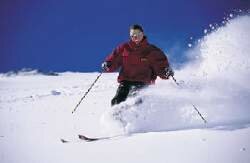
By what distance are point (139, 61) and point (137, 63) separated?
45 mm

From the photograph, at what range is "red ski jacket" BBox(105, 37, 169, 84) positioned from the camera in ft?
23.7

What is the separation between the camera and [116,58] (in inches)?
293

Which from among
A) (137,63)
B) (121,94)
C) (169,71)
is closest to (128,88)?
(121,94)

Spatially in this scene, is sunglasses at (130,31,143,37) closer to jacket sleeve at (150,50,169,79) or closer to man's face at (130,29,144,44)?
man's face at (130,29,144,44)

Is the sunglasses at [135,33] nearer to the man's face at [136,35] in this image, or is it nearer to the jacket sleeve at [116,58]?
the man's face at [136,35]

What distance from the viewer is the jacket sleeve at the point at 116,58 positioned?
24.3 feet

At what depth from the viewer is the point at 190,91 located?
24.2ft

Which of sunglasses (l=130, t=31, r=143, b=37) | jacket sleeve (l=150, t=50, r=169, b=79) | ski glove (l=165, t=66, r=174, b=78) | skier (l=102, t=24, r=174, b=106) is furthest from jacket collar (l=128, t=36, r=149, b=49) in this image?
ski glove (l=165, t=66, r=174, b=78)

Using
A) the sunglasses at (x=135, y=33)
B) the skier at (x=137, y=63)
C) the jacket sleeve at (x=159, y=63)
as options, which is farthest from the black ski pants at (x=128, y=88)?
the sunglasses at (x=135, y=33)

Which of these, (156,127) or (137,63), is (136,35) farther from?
(156,127)

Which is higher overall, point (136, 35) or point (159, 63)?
point (136, 35)

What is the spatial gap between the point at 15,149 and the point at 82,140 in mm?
837

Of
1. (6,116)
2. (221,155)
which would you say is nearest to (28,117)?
(6,116)

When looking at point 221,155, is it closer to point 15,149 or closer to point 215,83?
point 15,149
